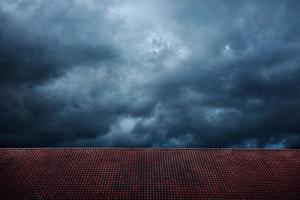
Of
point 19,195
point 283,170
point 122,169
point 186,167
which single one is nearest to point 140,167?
point 122,169

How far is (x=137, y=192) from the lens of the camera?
30.8 meters

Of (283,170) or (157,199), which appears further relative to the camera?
(283,170)

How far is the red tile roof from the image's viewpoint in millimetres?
31078

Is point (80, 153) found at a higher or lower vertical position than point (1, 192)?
higher

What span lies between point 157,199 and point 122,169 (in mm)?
Result: 4755

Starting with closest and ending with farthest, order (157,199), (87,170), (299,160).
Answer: (157,199) → (87,170) → (299,160)

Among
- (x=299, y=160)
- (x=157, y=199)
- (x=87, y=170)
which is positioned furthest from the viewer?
(x=299, y=160)

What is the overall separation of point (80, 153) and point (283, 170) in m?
16.5

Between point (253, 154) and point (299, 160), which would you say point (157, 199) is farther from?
point (299, 160)

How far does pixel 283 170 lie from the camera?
34.3m

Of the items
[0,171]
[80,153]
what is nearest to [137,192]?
[80,153]

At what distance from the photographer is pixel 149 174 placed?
32906 millimetres

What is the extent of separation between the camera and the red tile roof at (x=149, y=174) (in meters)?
31.1

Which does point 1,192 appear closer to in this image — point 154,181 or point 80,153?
point 80,153
